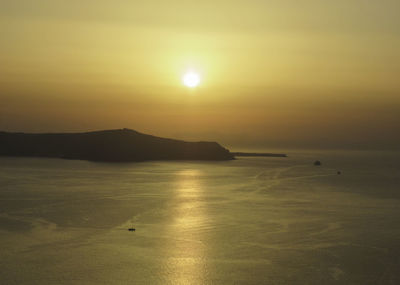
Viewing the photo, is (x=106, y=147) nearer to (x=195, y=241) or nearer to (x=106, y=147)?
(x=106, y=147)

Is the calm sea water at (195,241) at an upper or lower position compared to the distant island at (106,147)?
lower

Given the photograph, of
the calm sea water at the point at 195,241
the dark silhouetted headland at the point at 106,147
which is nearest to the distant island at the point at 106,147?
the dark silhouetted headland at the point at 106,147

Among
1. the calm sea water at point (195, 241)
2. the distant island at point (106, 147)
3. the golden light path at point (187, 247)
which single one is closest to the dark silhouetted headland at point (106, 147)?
the distant island at point (106, 147)

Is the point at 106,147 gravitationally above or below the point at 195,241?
above

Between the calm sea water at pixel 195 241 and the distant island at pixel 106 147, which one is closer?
the calm sea water at pixel 195 241

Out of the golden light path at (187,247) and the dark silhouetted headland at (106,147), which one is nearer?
the golden light path at (187,247)

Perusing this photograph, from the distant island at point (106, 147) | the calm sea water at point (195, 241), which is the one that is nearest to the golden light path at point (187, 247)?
the calm sea water at point (195, 241)

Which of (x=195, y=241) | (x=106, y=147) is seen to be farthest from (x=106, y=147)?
(x=195, y=241)

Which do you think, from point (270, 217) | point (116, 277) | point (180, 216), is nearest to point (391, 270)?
point (116, 277)

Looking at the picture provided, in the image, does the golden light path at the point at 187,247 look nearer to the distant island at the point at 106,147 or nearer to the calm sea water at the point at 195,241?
the calm sea water at the point at 195,241

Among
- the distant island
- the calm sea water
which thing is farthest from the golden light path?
the distant island
